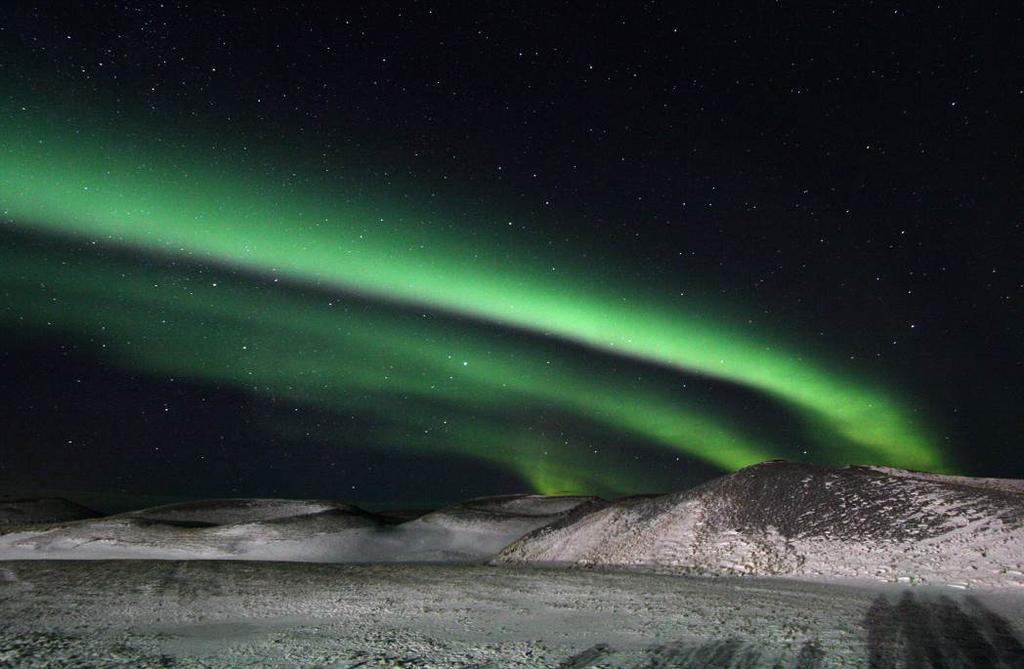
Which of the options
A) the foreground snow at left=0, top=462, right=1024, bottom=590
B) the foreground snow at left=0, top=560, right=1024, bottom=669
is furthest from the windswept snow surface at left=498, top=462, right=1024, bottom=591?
the foreground snow at left=0, top=560, right=1024, bottom=669

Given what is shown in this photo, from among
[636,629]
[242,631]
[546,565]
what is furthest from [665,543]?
[242,631]

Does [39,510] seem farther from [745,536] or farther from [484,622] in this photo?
[484,622]

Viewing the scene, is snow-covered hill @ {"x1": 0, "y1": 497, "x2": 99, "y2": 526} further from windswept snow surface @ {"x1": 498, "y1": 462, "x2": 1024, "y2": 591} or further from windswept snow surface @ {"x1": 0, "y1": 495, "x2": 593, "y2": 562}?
windswept snow surface @ {"x1": 498, "y1": 462, "x2": 1024, "y2": 591}

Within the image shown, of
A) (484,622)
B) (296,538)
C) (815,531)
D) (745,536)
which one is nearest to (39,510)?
(296,538)

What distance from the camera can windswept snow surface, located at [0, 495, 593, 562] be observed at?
22719 millimetres

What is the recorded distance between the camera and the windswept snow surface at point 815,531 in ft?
41.9

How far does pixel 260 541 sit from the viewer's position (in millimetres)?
24266

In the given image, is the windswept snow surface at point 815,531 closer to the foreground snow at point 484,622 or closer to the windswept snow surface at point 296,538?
the foreground snow at point 484,622

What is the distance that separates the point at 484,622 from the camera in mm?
7137

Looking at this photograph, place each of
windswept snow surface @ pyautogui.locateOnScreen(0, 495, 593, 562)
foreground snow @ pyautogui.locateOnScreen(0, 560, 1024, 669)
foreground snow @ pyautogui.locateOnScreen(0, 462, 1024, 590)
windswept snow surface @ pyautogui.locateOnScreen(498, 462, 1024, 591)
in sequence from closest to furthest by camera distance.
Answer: foreground snow @ pyautogui.locateOnScreen(0, 560, 1024, 669) → windswept snow surface @ pyautogui.locateOnScreen(498, 462, 1024, 591) → foreground snow @ pyautogui.locateOnScreen(0, 462, 1024, 590) → windswept snow surface @ pyautogui.locateOnScreen(0, 495, 593, 562)

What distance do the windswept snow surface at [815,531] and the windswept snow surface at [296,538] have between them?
7.30 metres

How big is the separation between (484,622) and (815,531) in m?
10.4

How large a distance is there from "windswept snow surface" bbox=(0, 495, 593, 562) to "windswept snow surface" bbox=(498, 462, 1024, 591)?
23.9 ft

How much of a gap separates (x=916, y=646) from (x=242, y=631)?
6.09m
